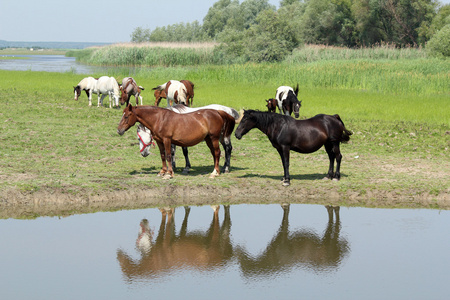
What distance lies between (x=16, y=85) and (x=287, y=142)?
77.6 feet

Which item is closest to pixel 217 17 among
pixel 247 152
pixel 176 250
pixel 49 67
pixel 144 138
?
pixel 49 67

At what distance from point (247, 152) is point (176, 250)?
23.9ft

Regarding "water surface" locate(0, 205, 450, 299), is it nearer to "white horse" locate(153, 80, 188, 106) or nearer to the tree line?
"white horse" locate(153, 80, 188, 106)

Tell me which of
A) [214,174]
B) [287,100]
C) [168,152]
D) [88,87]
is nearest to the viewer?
[168,152]

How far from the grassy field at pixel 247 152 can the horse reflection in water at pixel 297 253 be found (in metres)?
2.19

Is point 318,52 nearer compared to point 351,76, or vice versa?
point 351,76

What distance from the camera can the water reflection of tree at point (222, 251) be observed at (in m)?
8.04

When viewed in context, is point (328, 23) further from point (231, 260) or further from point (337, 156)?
point (231, 260)

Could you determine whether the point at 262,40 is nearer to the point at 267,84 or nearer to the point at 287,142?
the point at 267,84

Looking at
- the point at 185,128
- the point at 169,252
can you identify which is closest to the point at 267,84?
the point at 185,128

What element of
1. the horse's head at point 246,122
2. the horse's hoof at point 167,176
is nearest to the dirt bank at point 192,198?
the horse's hoof at point 167,176

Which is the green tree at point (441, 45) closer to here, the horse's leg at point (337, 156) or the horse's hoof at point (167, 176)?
the horse's leg at point (337, 156)

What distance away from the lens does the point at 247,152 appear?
51.9 ft

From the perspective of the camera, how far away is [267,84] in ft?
116
